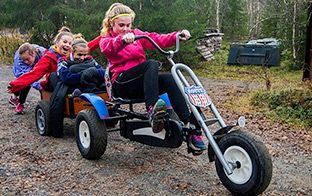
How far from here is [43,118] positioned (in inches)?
201

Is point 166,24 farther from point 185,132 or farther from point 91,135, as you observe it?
point 185,132

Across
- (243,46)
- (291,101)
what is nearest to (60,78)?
(291,101)

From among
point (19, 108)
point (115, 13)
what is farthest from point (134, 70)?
point (19, 108)

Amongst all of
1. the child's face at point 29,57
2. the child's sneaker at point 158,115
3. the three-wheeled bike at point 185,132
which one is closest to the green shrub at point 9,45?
the child's face at point 29,57

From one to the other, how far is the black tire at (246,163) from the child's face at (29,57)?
13.0ft

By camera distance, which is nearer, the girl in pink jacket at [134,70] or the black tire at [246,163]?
the black tire at [246,163]

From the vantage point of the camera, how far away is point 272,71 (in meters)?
12.1

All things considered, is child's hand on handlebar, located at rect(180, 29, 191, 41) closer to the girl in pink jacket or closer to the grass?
the girl in pink jacket

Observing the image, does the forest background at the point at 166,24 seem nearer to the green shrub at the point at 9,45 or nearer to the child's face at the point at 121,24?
the green shrub at the point at 9,45

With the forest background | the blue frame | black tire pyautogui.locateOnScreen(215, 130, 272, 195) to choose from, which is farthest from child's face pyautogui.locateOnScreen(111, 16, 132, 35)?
the forest background

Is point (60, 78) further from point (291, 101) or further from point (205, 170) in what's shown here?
point (291, 101)

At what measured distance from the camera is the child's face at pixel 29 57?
20.1 ft

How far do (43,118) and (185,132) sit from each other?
228cm

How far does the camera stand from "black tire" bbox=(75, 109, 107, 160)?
403cm
